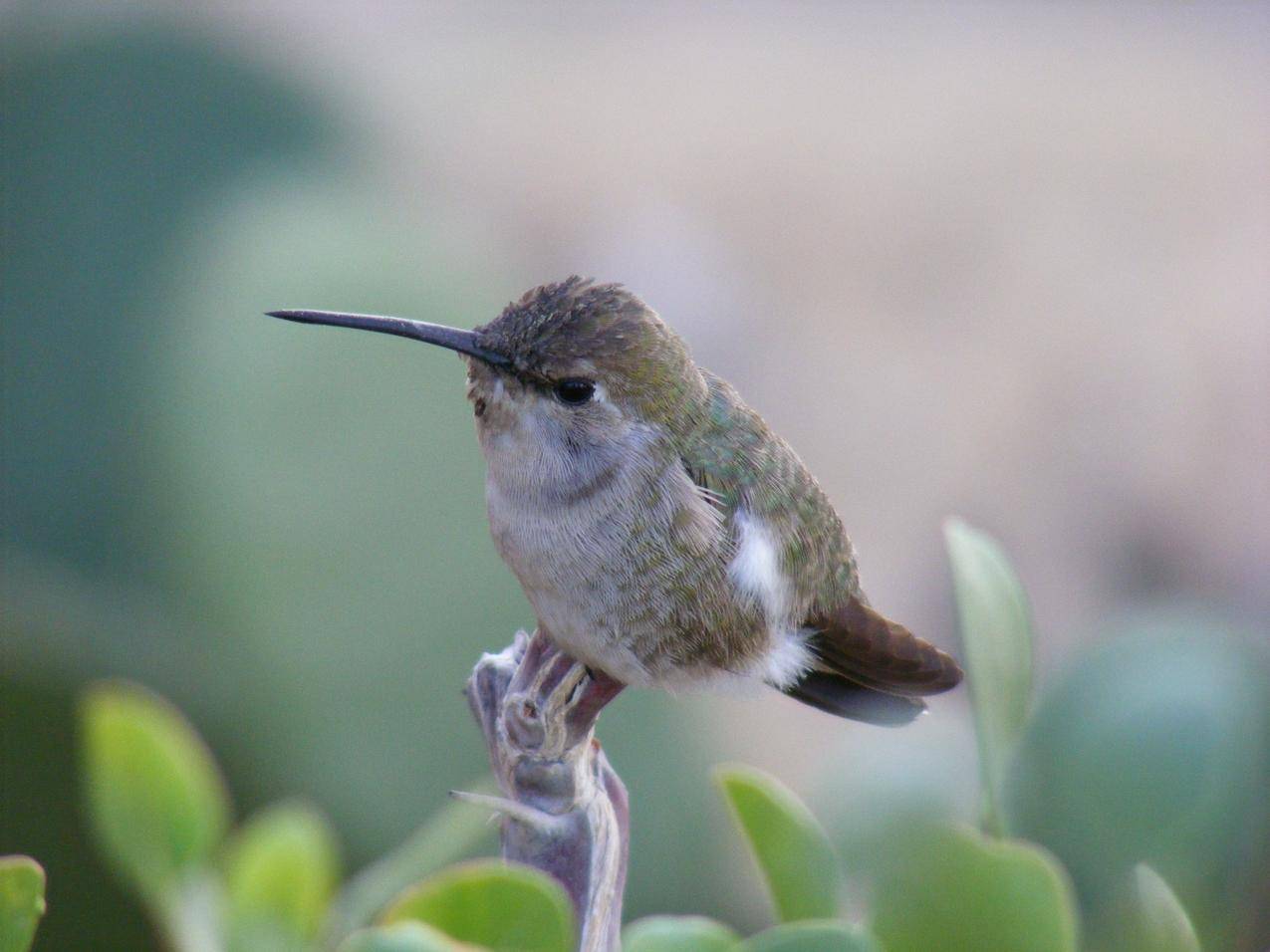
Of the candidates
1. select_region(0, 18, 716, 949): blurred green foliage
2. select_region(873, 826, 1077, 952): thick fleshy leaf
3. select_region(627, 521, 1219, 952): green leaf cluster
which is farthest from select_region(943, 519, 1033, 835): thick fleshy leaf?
select_region(0, 18, 716, 949): blurred green foliage

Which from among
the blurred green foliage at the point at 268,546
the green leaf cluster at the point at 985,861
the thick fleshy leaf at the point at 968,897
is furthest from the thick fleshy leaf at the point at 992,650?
the blurred green foliage at the point at 268,546

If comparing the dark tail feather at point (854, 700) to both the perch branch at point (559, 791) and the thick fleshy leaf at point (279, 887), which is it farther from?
the thick fleshy leaf at point (279, 887)

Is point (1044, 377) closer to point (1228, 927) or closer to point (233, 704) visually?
point (233, 704)

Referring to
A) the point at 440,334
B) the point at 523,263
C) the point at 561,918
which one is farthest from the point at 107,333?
the point at 523,263

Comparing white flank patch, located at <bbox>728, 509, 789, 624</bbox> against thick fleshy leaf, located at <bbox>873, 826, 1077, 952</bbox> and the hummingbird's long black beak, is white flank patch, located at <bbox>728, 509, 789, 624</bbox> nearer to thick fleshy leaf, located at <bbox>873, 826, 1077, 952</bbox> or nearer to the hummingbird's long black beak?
the hummingbird's long black beak

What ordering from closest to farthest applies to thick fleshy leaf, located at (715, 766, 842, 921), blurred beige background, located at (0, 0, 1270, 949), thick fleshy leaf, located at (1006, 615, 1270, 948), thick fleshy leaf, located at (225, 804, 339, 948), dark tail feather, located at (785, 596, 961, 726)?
1. thick fleshy leaf, located at (1006, 615, 1270, 948)
2. thick fleshy leaf, located at (715, 766, 842, 921)
3. thick fleshy leaf, located at (225, 804, 339, 948)
4. dark tail feather, located at (785, 596, 961, 726)
5. blurred beige background, located at (0, 0, 1270, 949)

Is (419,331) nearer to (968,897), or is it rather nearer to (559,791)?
(559,791)
